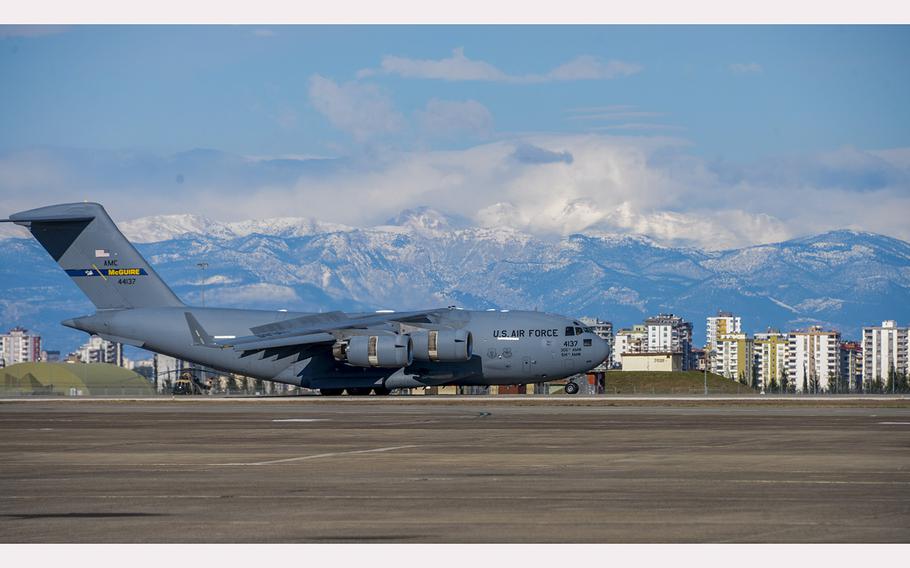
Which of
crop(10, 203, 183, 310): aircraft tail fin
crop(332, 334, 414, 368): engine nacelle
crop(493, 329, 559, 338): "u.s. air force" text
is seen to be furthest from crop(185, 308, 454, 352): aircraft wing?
crop(10, 203, 183, 310): aircraft tail fin

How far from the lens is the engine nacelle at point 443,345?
57625mm

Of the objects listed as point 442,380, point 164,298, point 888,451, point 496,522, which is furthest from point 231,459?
point 164,298

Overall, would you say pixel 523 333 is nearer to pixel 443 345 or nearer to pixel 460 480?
pixel 443 345

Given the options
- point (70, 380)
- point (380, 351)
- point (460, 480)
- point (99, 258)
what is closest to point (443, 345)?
point (380, 351)

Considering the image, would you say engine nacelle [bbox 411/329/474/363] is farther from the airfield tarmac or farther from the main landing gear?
the airfield tarmac

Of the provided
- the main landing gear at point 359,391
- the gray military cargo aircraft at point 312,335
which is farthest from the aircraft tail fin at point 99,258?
the main landing gear at point 359,391

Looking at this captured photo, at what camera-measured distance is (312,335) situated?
5941cm

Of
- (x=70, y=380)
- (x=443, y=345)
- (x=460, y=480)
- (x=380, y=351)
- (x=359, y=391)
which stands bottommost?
(x=460, y=480)

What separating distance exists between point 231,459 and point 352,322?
110 feet

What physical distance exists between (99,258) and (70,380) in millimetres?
26210

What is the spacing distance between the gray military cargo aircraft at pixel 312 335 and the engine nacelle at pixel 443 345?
1.7 inches

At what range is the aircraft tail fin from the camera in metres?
62.7

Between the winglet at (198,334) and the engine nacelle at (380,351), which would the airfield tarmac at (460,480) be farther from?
the winglet at (198,334)

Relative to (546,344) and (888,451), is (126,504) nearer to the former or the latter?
(888,451)
